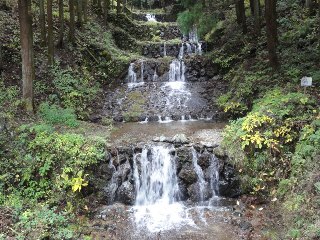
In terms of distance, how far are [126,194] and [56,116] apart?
13.2 ft

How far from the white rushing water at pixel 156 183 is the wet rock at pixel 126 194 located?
7.5 inches

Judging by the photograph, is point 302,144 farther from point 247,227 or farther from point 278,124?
point 247,227

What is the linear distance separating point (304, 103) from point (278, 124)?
3.43 feet

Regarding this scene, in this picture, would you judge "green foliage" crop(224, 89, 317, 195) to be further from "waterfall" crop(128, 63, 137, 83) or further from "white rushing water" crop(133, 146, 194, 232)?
"waterfall" crop(128, 63, 137, 83)

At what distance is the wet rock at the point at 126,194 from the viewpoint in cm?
988

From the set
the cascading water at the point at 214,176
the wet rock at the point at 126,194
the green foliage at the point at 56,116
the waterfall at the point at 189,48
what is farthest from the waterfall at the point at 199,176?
the waterfall at the point at 189,48

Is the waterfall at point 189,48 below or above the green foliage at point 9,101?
above

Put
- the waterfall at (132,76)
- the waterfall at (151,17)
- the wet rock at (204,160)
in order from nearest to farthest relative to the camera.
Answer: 1. the wet rock at (204,160)
2. the waterfall at (132,76)
3. the waterfall at (151,17)

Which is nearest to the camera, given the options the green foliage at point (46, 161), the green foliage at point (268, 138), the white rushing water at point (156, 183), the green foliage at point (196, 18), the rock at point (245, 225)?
the rock at point (245, 225)

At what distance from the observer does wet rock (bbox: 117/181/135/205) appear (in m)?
9.88

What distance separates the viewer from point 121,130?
42.2 ft

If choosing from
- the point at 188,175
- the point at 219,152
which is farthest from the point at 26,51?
the point at 219,152

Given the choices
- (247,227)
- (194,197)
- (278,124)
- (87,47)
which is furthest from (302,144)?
(87,47)

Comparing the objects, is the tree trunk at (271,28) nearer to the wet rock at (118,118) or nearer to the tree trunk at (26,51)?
the wet rock at (118,118)
